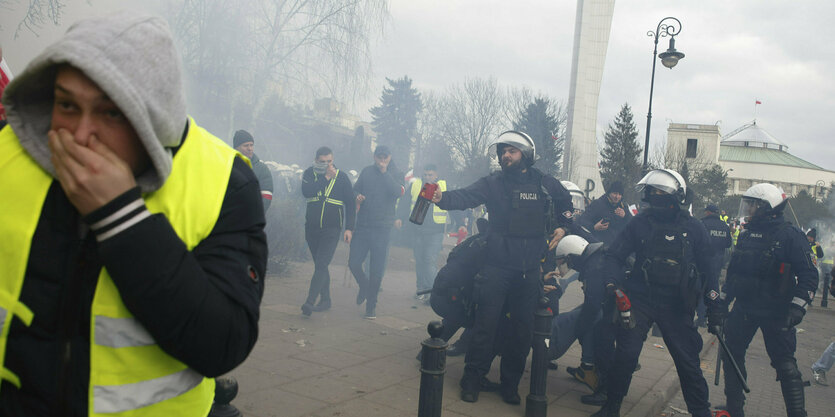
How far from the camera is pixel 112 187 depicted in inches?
44.5

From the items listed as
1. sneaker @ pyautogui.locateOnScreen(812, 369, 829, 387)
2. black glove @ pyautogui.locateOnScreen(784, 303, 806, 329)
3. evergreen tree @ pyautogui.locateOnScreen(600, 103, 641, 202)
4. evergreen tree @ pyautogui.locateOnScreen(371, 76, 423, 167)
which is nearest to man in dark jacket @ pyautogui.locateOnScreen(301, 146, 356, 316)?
black glove @ pyautogui.locateOnScreen(784, 303, 806, 329)

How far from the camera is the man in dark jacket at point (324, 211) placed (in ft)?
25.9

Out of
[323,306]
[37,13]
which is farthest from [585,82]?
[323,306]

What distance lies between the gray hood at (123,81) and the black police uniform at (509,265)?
4226 mm

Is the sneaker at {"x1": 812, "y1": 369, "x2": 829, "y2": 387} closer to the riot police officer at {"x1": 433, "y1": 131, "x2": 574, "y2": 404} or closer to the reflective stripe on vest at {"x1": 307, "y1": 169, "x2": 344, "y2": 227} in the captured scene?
the riot police officer at {"x1": 433, "y1": 131, "x2": 574, "y2": 404}

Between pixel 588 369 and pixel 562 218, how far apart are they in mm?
1453

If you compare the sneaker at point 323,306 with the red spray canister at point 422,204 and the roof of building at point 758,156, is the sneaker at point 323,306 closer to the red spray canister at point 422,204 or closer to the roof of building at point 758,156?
the red spray canister at point 422,204

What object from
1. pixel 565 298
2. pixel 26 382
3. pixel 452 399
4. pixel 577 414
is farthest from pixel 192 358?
pixel 565 298

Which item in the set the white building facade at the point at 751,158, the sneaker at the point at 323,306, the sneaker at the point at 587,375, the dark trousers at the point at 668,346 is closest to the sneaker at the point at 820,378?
the sneaker at the point at 587,375

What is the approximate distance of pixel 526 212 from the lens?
542cm

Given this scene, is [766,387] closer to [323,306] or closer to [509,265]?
[509,265]

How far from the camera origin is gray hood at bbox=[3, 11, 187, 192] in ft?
3.71

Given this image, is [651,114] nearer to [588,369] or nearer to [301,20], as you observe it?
[301,20]

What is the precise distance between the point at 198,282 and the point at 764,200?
6205 millimetres
